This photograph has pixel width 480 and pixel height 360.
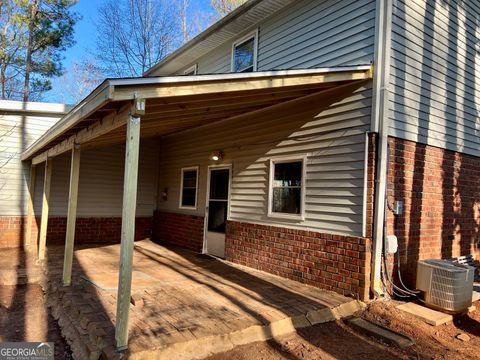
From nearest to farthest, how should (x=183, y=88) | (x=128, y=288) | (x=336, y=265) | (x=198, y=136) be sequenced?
1. (x=128, y=288)
2. (x=183, y=88)
3. (x=336, y=265)
4. (x=198, y=136)

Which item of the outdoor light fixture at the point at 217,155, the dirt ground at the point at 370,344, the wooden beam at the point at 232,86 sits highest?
the wooden beam at the point at 232,86

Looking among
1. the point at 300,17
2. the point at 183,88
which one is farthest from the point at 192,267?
the point at 300,17

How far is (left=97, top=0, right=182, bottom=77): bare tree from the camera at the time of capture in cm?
2108

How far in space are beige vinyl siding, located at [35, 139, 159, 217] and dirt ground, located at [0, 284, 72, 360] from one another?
3.97m

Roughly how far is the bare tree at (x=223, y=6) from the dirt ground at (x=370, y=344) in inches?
662

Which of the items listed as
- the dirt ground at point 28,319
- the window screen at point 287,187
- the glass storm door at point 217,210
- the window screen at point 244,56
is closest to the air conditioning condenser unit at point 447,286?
the window screen at point 287,187

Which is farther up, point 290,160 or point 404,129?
point 404,129

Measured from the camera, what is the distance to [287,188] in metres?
6.32

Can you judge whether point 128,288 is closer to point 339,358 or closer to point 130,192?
point 130,192

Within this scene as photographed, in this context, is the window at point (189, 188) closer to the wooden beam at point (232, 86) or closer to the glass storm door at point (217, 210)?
the glass storm door at point (217, 210)

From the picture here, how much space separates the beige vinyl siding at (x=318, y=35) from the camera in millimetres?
5324

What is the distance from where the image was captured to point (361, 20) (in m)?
5.32

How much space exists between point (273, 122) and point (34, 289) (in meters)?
5.04

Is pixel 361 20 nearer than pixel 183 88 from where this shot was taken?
No
